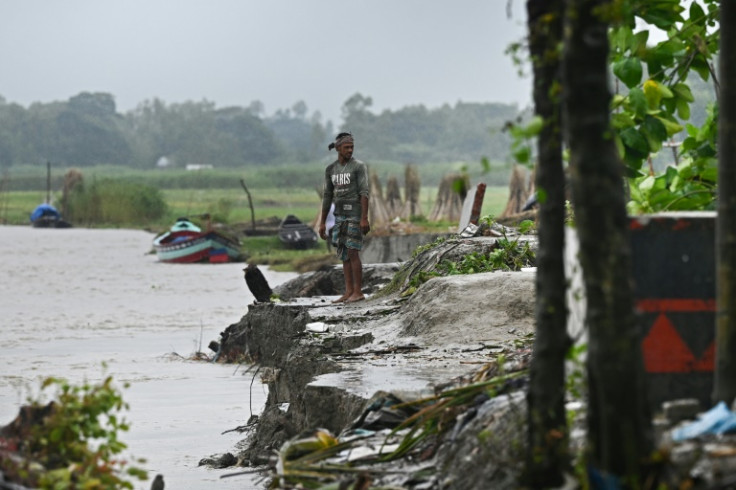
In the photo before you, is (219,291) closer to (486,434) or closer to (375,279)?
(375,279)

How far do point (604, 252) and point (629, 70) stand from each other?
2.83 meters

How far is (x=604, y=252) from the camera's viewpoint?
13.5ft

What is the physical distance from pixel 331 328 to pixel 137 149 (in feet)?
520

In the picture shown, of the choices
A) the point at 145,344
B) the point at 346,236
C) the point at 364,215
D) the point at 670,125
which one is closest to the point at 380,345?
the point at 364,215

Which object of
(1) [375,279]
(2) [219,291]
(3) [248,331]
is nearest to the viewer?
(3) [248,331]

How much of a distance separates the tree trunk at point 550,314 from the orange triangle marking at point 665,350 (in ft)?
2.46

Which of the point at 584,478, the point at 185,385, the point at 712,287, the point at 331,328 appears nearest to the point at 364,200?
the point at 331,328

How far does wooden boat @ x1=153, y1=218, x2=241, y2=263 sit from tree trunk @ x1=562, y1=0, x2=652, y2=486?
124 feet

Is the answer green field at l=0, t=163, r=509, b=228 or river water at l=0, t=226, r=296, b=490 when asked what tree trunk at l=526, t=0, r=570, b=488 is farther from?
green field at l=0, t=163, r=509, b=228

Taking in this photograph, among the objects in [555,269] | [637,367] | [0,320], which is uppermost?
[555,269]

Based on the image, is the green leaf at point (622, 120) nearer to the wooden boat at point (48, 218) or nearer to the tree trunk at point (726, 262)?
the tree trunk at point (726, 262)

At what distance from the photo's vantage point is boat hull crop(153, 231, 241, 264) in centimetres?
4191

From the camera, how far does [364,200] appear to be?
474 inches

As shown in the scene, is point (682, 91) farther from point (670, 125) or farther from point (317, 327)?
point (317, 327)
